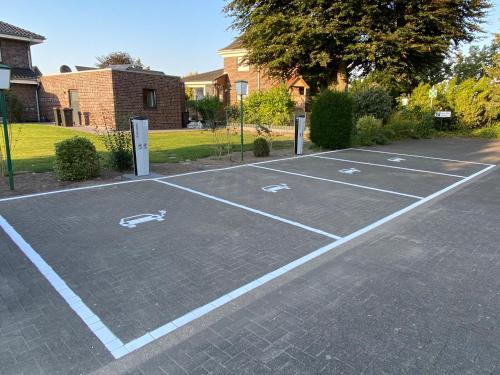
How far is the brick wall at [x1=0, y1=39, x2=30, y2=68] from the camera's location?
23.9 meters

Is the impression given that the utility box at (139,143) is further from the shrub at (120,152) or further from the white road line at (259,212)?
the white road line at (259,212)

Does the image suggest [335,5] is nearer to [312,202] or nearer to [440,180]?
[440,180]

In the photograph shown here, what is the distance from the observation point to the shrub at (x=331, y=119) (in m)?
13.3

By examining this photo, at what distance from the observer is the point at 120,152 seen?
871 cm

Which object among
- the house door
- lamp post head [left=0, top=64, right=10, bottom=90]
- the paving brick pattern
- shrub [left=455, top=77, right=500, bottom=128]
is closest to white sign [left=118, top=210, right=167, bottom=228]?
the paving brick pattern


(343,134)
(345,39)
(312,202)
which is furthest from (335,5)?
(312,202)

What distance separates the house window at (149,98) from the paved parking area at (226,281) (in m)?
14.5

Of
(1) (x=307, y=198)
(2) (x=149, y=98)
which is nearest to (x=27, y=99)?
(2) (x=149, y=98)

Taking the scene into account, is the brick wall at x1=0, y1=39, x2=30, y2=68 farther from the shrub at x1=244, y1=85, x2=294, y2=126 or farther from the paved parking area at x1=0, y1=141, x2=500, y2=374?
the paved parking area at x1=0, y1=141, x2=500, y2=374

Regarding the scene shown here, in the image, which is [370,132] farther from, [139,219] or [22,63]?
[22,63]

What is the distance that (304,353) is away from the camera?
2525mm

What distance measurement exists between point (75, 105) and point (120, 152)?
15.1 meters

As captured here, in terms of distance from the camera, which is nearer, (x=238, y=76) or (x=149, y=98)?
(x=149, y=98)

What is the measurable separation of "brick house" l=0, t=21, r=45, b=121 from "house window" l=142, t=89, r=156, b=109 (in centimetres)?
861
